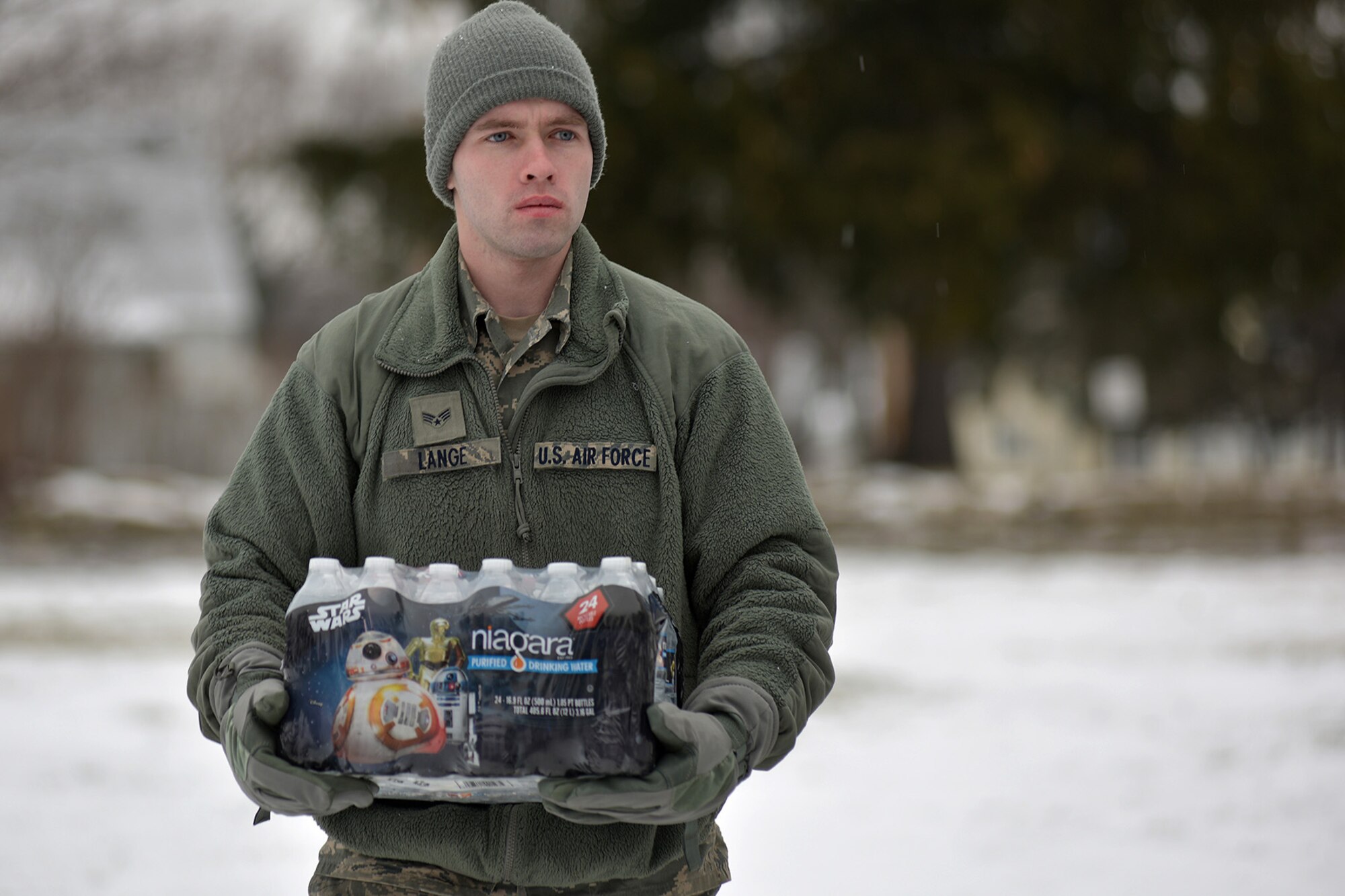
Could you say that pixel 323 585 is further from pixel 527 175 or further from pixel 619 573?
pixel 527 175

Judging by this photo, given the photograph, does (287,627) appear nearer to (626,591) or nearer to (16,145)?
(626,591)

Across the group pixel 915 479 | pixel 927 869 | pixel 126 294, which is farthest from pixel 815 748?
pixel 126 294

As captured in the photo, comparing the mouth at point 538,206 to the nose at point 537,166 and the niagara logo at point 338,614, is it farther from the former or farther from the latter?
the niagara logo at point 338,614

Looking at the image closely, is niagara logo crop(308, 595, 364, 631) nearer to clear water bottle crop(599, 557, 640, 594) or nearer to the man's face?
clear water bottle crop(599, 557, 640, 594)

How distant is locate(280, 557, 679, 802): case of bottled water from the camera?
76.5 inches

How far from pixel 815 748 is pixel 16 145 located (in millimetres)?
15104

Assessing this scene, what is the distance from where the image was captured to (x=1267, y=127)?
52.9 feet

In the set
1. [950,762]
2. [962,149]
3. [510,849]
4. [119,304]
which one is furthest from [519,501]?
[119,304]

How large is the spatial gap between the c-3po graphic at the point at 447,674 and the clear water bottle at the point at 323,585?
0.43ft

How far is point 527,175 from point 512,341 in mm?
263

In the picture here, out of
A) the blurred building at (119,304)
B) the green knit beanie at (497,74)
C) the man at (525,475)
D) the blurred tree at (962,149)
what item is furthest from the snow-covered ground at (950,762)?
the blurred building at (119,304)

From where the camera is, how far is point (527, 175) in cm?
222

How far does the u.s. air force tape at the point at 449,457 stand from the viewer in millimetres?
2219

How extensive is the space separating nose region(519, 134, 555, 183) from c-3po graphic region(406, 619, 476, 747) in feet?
2.25
